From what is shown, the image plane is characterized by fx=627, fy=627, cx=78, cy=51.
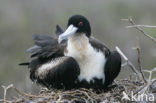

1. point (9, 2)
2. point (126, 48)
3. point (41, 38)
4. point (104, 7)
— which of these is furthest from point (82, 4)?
point (41, 38)

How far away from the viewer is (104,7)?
1574 cm

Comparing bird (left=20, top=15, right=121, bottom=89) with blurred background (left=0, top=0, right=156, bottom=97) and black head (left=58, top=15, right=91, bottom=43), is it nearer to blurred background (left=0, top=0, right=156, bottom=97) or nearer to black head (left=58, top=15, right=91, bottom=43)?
Answer: black head (left=58, top=15, right=91, bottom=43)

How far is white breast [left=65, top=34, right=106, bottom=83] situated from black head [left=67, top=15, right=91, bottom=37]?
0.07m

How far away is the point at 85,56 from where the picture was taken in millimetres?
7031

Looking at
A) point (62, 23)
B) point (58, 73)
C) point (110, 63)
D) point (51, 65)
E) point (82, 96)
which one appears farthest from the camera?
point (62, 23)

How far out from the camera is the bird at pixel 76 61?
6914 mm

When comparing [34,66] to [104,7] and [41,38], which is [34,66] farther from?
[104,7]

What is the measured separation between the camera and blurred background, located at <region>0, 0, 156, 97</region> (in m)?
13.1

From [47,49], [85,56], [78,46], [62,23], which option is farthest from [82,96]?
[62,23]

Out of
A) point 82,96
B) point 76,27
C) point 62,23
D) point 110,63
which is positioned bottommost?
point 82,96

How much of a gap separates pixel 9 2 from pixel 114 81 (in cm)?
877

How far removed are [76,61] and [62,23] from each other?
761cm

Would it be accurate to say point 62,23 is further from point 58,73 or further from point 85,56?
point 58,73

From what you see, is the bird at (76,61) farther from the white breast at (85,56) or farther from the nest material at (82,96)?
the nest material at (82,96)
